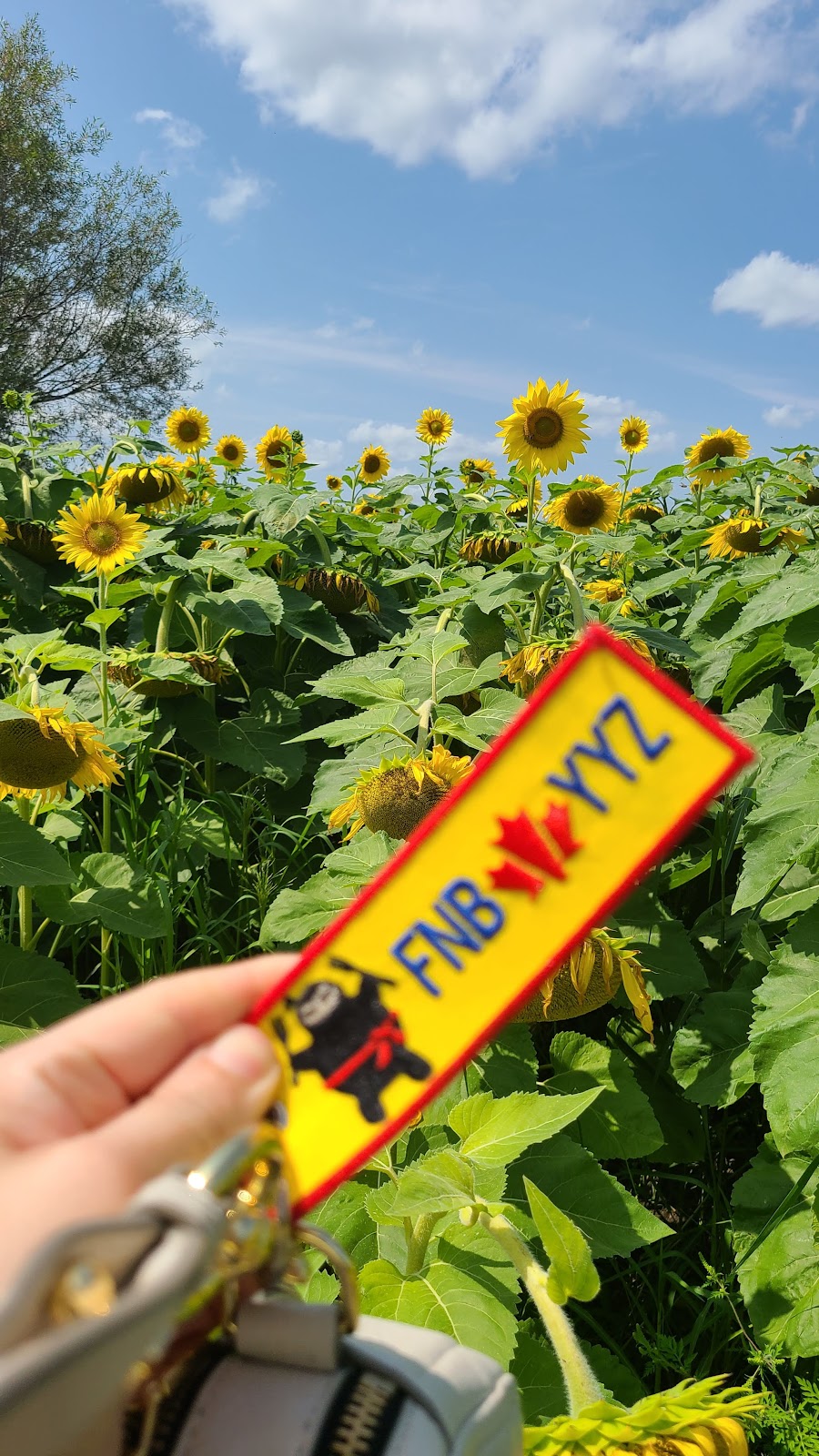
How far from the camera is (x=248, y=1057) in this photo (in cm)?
49

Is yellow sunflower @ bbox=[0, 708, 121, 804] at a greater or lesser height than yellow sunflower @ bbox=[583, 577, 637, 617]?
lesser


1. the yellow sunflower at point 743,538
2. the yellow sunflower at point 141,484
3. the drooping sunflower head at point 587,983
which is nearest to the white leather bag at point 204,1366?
the drooping sunflower head at point 587,983

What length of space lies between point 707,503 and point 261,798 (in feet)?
9.40

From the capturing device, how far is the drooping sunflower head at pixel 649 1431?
666mm

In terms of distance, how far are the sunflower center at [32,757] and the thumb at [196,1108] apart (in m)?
1.57

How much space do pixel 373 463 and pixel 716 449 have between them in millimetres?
1992

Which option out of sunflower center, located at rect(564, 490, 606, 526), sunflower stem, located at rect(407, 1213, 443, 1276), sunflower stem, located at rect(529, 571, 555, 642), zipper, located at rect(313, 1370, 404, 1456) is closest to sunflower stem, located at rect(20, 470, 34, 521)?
sunflower center, located at rect(564, 490, 606, 526)

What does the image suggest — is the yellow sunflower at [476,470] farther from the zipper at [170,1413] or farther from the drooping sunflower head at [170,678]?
the zipper at [170,1413]

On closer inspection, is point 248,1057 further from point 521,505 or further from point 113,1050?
point 521,505

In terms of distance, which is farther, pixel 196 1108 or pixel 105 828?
pixel 105 828

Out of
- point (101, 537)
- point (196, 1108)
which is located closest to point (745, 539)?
point (101, 537)

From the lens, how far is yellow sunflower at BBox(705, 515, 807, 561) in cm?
355

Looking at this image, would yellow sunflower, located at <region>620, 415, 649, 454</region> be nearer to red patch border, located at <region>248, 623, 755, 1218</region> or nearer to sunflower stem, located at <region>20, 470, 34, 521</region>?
sunflower stem, located at <region>20, 470, 34, 521</region>

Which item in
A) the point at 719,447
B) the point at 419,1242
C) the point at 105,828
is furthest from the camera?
the point at 719,447
